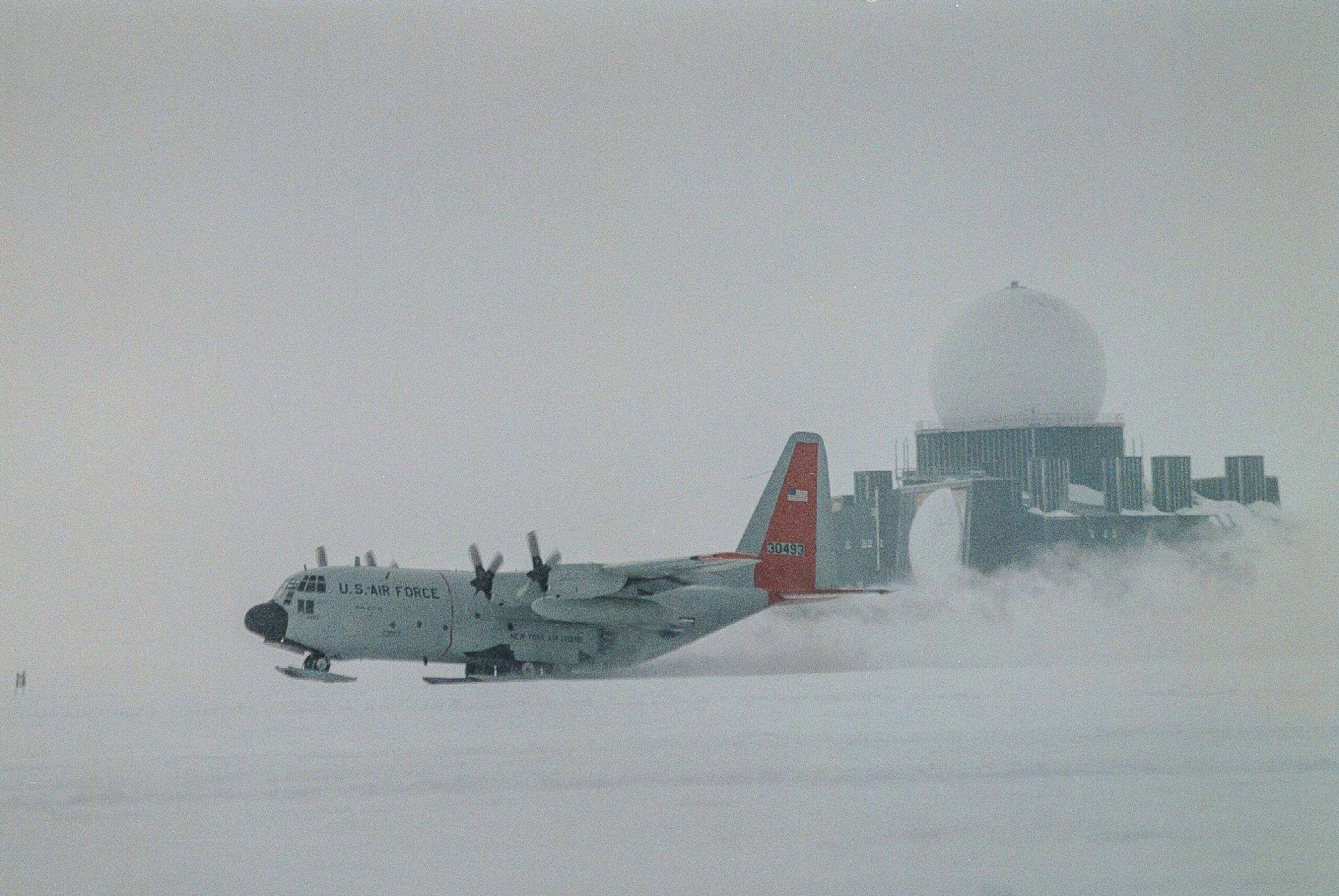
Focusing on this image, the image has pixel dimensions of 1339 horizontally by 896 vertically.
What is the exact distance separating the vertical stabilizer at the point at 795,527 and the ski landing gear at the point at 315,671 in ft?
24.4

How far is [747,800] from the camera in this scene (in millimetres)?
12672

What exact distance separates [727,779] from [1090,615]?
1486 cm

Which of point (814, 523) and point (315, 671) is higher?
point (814, 523)

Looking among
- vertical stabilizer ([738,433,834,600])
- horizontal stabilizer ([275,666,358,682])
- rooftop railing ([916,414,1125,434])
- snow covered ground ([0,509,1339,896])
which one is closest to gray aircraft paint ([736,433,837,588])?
vertical stabilizer ([738,433,834,600])

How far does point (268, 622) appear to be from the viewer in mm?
20766

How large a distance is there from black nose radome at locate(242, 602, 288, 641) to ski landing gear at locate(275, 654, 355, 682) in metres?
0.57

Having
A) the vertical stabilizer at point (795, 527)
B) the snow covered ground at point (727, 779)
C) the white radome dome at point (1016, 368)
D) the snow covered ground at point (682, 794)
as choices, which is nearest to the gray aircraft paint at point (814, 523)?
the vertical stabilizer at point (795, 527)

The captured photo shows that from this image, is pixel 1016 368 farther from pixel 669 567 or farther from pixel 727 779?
pixel 727 779

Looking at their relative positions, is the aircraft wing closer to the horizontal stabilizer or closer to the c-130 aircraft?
the c-130 aircraft

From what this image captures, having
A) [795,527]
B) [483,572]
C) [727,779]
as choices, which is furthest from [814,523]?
[727,779]

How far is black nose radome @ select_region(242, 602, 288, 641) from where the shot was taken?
20750 millimetres

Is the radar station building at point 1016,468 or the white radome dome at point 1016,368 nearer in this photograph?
the white radome dome at point 1016,368

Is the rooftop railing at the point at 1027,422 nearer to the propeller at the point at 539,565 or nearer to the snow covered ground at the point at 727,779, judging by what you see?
the snow covered ground at the point at 727,779

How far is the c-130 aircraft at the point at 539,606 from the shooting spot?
20.9 m
